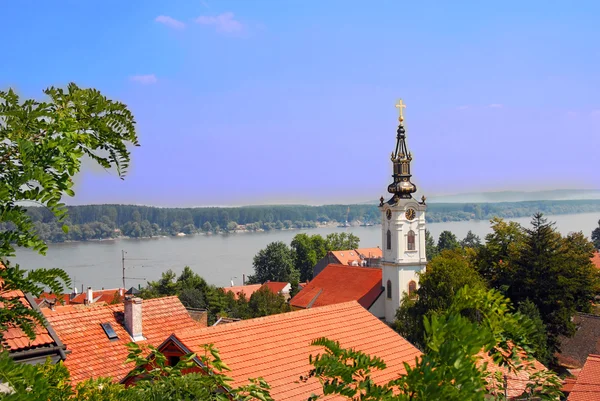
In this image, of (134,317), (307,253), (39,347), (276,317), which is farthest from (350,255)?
(39,347)

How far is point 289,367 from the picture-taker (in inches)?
422

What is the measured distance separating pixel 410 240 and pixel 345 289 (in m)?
6.45

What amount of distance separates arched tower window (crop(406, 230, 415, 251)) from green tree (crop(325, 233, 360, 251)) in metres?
A: 35.3

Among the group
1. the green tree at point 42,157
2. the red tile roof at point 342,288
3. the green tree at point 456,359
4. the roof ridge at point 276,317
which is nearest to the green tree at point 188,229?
the red tile roof at point 342,288

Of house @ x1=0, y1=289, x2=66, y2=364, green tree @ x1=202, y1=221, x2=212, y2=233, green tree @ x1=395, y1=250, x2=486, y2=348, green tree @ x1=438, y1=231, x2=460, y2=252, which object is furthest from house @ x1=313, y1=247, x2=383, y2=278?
green tree @ x1=202, y1=221, x2=212, y2=233

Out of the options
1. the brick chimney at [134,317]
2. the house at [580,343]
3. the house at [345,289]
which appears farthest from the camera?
the house at [345,289]

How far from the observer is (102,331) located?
13.6 meters

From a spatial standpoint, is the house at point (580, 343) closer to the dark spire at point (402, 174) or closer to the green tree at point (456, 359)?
the dark spire at point (402, 174)

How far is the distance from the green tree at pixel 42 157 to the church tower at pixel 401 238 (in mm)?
32367

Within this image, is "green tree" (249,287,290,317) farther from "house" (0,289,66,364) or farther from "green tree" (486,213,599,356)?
"house" (0,289,66,364)

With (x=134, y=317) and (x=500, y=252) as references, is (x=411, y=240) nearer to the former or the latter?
(x=500, y=252)

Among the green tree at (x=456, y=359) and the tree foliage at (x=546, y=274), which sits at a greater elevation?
the green tree at (x=456, y=359)

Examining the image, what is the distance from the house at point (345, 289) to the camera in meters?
35.5

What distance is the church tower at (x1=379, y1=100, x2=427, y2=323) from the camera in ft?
113
